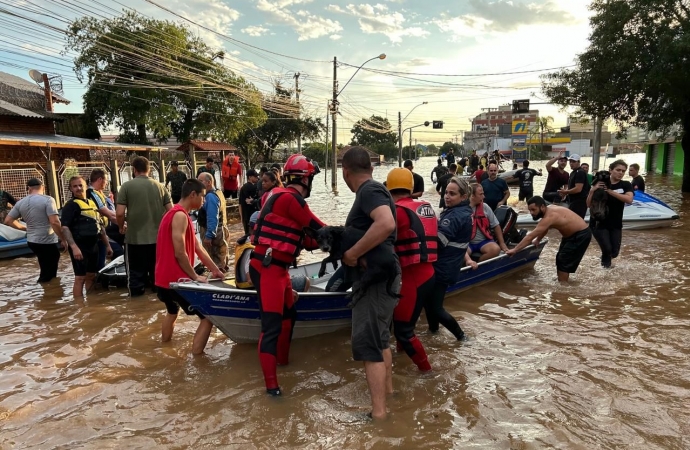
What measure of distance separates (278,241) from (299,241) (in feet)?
0.57

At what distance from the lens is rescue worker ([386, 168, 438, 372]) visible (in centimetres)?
359

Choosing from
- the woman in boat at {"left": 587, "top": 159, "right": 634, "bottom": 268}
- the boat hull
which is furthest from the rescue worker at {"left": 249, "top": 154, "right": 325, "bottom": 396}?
the woman in boat at {"left": 587, "top": 159, "right": 634, "bottom": 268}

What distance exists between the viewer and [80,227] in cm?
630

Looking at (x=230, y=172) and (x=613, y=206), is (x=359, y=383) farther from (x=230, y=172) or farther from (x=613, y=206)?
(x=230, y=172)

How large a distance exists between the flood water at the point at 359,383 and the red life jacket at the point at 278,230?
1.34 meters

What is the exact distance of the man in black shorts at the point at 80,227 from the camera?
622 centimetres

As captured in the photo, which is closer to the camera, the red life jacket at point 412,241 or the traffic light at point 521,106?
the red life jacket at point 412,241

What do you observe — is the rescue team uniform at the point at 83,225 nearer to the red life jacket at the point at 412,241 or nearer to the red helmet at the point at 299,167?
the red helmet at the point at 299,167

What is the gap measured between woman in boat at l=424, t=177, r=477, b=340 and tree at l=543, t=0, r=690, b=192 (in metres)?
15.5

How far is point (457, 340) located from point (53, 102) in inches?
1193

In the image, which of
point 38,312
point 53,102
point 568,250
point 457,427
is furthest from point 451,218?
point 53,102

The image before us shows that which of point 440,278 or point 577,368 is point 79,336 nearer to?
point 440,278

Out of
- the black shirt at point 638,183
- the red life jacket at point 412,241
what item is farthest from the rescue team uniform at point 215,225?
the black shirt at point 638,183

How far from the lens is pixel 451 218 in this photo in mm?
4746
